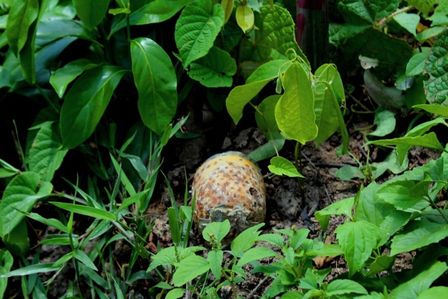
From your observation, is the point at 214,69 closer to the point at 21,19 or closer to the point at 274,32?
the point at 274,32

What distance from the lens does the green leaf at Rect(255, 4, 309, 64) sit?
1.98 metres

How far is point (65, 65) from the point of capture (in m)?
2.11

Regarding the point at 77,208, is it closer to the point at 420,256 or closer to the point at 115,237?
the point at 115,237

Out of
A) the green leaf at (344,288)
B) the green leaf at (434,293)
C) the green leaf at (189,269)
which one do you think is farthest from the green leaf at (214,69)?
the green leaf at (434,293)

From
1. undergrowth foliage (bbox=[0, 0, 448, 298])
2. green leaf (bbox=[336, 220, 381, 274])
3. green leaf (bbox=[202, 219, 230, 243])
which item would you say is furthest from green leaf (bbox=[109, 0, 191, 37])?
green leaf (bbox=[336, 220, 381, 274])

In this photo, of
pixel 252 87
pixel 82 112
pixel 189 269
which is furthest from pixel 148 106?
pixel 189 269

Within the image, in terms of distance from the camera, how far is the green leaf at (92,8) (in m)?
1.98

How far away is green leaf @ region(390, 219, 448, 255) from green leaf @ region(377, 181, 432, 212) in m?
0.04

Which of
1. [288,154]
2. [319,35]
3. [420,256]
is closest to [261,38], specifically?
[319,35]

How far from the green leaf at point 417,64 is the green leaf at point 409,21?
7 centimetres

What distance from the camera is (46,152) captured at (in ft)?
6.75

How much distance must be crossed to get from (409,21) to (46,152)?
1.03m

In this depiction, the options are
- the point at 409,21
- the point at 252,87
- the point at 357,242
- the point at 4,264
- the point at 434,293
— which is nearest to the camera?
the point at 434,293

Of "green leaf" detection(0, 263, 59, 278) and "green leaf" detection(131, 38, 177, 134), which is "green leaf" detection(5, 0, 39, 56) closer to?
"green leaf" detection(131, 38, 177, 134)
